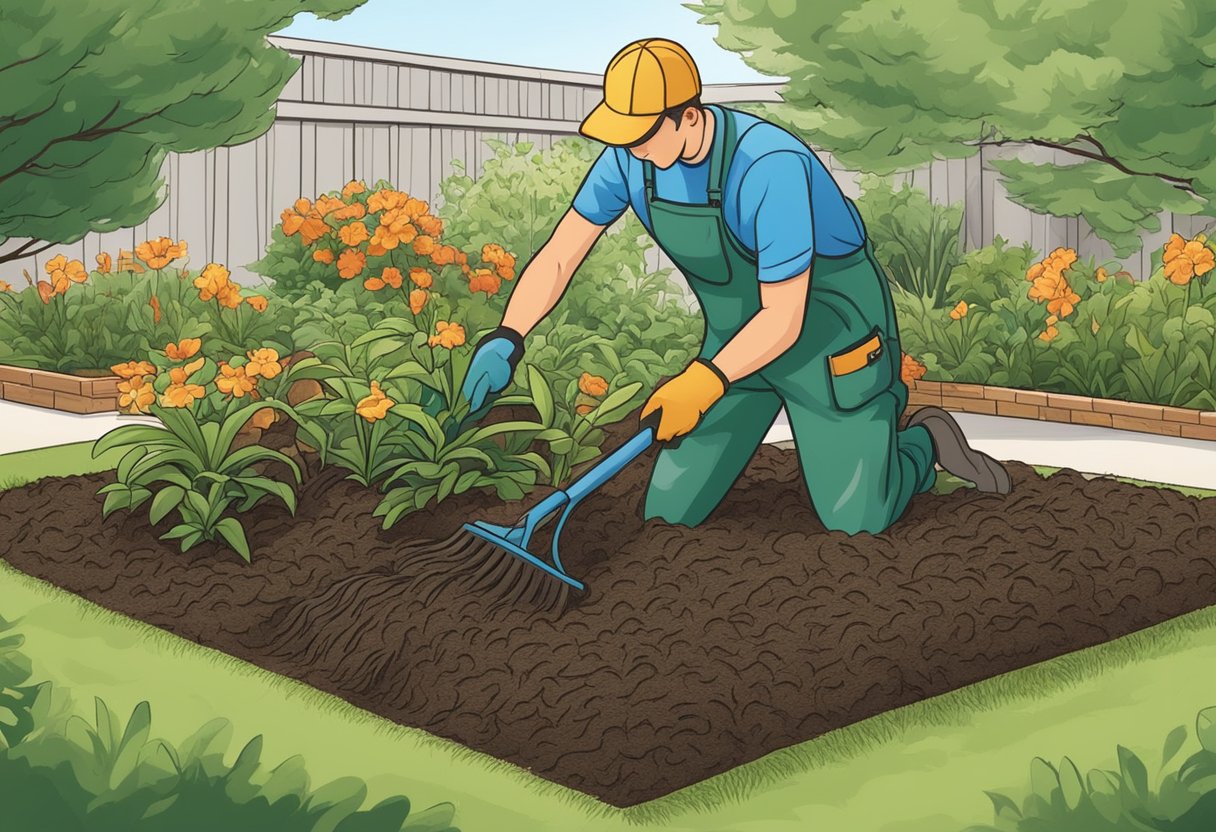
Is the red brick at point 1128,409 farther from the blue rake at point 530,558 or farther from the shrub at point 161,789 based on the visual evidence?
the shrub at point 161,789

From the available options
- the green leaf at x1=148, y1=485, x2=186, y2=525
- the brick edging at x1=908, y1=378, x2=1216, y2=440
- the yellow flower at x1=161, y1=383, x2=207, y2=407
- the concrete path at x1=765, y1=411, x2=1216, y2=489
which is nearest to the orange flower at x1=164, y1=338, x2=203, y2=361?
the yellow flower at x1=161, y1=383, x2=207, y2=407

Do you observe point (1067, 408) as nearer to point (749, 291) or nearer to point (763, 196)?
point (749, 291)

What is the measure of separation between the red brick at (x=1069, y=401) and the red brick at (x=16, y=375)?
5647 mm

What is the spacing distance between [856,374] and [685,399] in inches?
33.9

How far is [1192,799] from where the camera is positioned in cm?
331

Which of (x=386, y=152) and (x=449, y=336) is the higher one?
(x=386, y=152)

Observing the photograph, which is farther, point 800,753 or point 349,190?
point 349,190

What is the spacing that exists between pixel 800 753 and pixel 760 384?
1.60m

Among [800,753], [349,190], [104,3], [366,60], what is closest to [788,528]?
[800,753]

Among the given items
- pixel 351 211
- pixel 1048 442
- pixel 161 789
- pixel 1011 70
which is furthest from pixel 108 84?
pixel 1011 70

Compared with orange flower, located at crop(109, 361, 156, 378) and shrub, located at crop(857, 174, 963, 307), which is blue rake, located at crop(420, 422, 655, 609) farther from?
shrub, located at crop(857, 174, 963, 307)

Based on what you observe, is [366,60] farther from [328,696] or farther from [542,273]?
[328,696]

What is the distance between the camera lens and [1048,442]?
7871 millimetres

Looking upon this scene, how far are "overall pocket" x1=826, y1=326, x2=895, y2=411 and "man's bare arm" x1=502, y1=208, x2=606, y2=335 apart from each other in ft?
2.83
